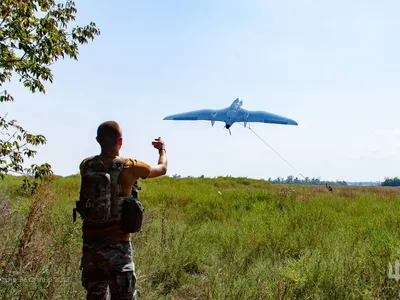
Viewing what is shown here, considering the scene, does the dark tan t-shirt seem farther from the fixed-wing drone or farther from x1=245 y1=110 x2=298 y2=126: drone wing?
x1=245 y1=110 x2=298 y2=126: drone wing

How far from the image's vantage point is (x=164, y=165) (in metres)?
3.39

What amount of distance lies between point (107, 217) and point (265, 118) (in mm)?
14665

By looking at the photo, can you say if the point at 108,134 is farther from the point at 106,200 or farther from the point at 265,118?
the point at 265,118

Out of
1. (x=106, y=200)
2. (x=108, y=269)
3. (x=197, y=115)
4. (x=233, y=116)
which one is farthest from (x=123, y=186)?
(x=197, y=115)

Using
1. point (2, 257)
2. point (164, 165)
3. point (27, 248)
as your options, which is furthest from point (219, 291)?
point (2, 257)

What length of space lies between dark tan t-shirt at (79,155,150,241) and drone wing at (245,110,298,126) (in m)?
13.5

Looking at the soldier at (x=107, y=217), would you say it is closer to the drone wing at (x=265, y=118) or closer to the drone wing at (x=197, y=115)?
the drone wing at (x=197, y=115)

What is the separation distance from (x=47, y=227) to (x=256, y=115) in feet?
40.6

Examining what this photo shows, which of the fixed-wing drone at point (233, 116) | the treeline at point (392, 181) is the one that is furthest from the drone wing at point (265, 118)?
the treeline at point (392, 181)

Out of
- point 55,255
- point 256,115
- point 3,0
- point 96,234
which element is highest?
point 256,115

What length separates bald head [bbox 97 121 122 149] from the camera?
3.14 m

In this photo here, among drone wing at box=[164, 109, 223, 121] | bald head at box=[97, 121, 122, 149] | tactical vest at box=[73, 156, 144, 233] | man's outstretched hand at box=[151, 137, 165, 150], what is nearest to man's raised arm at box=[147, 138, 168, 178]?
man's outstretched hand at box=[151, 137, 165, 150]

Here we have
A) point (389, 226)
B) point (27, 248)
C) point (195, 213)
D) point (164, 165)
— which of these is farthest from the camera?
point (195, 213)

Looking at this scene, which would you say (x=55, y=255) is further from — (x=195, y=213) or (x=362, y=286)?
(x=195, y=213)
